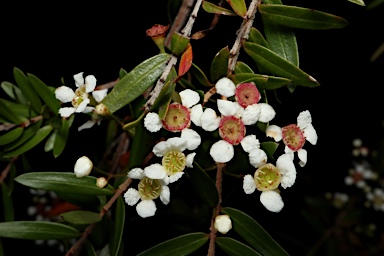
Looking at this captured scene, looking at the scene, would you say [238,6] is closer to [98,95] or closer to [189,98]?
[189,98]

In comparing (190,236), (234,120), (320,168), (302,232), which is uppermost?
(234,120)

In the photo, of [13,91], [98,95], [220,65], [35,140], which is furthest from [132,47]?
[220,65]

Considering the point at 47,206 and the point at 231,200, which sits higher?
the point at 231,200

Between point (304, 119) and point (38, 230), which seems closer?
point (304, 119)

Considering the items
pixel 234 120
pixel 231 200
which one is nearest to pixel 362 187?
pixel 231 200

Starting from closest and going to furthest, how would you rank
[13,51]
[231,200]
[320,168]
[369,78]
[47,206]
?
[231,200] < [13,51] < [47,206] < [369,78] < [320,168]

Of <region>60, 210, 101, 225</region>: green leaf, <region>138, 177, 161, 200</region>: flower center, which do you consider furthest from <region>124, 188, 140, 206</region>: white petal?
<region>60, 210, 101, 225</region>: green leaf

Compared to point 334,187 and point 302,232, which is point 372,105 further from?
point 302,232
